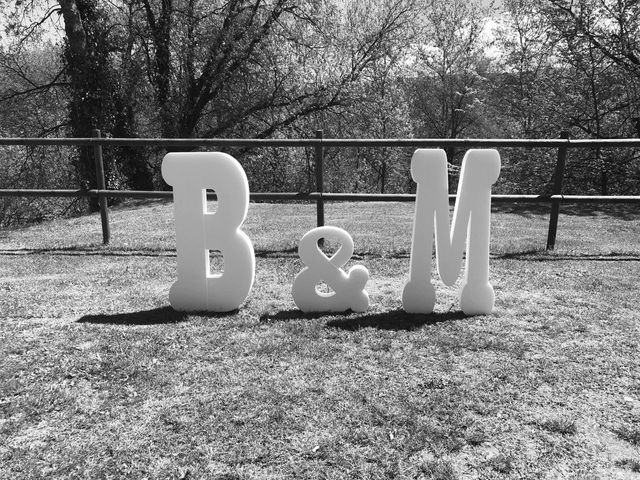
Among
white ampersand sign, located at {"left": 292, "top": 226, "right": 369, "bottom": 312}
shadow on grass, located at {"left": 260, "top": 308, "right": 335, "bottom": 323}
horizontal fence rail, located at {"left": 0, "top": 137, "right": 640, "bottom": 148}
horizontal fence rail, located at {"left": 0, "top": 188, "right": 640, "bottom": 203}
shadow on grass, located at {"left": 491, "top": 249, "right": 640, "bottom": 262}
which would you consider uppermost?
horizontal fence rail, located at {"left": 0, "top": 137, "right": 640, "bottom": 148}

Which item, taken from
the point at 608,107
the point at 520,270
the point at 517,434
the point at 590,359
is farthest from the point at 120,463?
the point at 608,107

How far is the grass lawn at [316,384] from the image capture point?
7.20 ft

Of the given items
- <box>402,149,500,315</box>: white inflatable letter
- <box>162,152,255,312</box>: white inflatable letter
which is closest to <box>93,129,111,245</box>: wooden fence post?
<box>162,152,255,312</box>: white inflatable letter

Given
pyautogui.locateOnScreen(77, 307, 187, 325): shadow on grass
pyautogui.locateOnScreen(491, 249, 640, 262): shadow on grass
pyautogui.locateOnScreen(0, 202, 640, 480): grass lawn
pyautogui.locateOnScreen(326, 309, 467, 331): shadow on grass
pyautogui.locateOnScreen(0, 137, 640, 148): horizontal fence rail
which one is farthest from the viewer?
pyautogui.locateOnScreen(0, 137, 640, 148): horizontal fence rail

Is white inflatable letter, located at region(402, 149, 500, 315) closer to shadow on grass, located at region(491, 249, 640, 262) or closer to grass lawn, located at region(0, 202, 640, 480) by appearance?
grass lawn, located at region(0, 202, 640, 480)

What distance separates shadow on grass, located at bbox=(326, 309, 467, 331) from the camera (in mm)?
3711

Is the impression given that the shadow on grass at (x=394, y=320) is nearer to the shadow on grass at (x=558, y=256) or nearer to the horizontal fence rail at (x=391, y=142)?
the shadow on grass at (x=558, y=256)

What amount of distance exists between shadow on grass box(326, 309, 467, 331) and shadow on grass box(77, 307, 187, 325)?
4.10 ft

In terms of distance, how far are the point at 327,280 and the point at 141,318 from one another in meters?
1.52

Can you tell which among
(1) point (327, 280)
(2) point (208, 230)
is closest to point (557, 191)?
(1) point (327, 280)

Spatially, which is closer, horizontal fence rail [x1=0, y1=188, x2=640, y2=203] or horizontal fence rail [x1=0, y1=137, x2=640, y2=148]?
horizontal fence rail [x1=0, y1=137, x2=640, y2=148]

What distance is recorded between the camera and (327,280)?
396cm

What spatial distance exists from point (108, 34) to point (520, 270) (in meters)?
12.6

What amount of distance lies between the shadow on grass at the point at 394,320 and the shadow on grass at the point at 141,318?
4.10 ft
